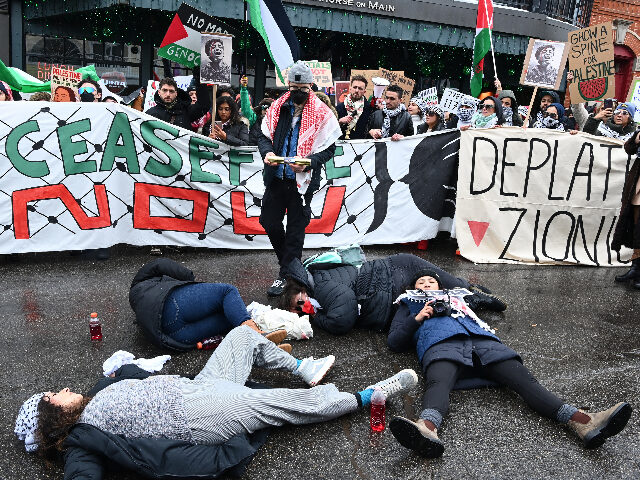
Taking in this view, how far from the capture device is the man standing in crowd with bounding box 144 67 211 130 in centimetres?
702

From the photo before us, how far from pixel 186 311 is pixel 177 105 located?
3.65 metres

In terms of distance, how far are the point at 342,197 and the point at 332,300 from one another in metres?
2.74

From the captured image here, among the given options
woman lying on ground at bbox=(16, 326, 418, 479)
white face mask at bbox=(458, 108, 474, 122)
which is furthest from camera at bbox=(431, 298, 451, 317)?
white face mask at bbox=(458, 108, 474, 122)

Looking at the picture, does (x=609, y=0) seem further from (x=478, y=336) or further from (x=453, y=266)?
(x=478, y=336)

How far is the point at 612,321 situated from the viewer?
5.44 meters

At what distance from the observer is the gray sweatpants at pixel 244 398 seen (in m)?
2.98

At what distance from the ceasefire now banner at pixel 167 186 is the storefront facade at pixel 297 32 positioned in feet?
28.5

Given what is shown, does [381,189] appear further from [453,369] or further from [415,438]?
[415,438]

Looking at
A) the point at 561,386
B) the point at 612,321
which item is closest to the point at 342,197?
the point at 612,321

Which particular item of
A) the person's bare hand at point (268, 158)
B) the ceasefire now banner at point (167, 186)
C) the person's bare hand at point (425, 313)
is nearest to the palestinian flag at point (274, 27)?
the ceasefire now banner at point (167, 186)

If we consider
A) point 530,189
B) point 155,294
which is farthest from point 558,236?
point 155,294

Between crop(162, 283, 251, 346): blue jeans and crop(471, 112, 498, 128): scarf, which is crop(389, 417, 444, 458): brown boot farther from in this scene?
crop(471, 112, 498, 128): scarf

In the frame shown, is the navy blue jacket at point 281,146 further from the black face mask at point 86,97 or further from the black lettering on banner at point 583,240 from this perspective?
the black face mask at point 86,97

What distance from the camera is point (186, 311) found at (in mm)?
4180
